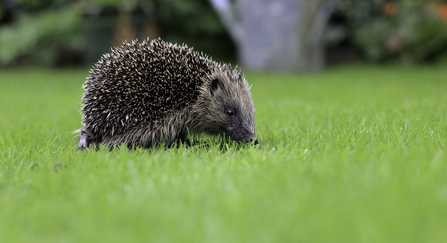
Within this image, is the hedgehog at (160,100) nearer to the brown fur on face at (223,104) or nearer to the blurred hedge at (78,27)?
the brown fur on face at (223,104)

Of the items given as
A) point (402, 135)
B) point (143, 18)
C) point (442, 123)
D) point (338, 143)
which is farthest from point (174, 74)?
point (143, 18)

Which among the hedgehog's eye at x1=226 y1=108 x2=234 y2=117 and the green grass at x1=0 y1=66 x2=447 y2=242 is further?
the hedgehog's eye at x1=226 y1=108 x2=234 y2=117

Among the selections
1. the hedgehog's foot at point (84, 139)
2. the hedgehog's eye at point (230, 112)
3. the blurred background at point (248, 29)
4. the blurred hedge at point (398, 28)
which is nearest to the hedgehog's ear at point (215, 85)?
the hedgehog's eye at point (230, 112)

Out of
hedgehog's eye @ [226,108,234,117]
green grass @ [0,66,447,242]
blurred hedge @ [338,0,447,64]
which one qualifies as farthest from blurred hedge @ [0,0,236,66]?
green grass @ [0,66,447,242]

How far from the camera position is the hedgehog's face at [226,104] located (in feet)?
16.4

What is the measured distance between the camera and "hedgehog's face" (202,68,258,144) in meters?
5.01

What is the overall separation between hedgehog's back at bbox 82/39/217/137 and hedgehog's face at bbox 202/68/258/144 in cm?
17

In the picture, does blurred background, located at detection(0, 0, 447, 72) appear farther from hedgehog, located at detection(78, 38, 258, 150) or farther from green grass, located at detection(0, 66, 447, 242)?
hedgehog, located at detection(78, 38, 258, 150)

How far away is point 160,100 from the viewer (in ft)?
15.7

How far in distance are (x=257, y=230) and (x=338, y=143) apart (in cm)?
226

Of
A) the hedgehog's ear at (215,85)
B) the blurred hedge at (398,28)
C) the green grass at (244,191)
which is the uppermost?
the hedgehog's ear at (215,85)

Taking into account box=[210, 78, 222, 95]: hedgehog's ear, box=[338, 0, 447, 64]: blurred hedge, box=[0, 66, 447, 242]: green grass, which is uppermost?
box=[210, 78, 222, 95]: hedgehog's ear

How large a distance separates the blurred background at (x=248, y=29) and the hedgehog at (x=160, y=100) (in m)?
10.3

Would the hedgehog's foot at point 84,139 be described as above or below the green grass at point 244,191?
below
